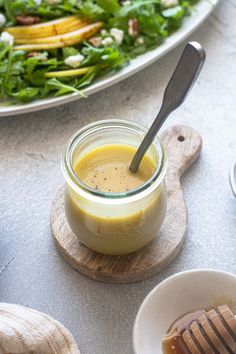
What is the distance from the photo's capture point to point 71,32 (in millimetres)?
1195

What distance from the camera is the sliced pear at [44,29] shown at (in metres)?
1.19

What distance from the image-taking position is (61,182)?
1007mm

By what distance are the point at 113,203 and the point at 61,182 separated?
0.25 meters

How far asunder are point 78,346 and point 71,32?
674 millimetres

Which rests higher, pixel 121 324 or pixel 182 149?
pixel 182 149

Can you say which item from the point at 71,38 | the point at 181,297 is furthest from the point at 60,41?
the point at 181,297

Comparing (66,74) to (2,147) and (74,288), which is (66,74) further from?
(74,288)

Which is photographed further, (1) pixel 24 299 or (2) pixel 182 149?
(2) pixel 182 149

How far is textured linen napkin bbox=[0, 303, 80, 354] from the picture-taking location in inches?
28.2

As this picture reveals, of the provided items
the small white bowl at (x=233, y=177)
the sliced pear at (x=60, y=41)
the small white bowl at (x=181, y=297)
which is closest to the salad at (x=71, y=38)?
the sliced pear at (x=60, y=41)

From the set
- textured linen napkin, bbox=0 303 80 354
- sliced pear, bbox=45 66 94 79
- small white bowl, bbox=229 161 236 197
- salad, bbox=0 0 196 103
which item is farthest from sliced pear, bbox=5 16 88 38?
textured linen napkin, bbox=0 303 80 354

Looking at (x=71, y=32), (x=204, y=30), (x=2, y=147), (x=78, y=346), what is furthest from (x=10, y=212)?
(x=204, y=30)

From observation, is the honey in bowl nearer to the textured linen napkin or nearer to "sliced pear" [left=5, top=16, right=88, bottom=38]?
the textured linen napkin

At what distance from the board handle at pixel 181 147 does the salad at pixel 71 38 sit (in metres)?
0.20
